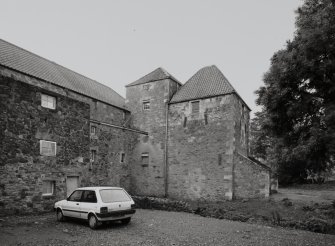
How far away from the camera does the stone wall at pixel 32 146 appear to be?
492 inches

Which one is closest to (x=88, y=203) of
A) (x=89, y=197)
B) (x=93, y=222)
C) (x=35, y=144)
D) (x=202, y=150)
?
(x=89, y=197)

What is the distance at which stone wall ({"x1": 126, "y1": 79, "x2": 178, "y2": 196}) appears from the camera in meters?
23.2

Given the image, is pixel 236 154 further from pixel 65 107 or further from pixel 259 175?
pixel 65 107

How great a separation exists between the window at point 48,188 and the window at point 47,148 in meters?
1.42

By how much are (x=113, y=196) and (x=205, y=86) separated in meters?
14.3

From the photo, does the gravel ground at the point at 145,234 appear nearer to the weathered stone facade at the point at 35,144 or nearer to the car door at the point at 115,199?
the car door at the point at 115,199

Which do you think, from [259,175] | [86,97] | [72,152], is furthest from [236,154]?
[86,97]

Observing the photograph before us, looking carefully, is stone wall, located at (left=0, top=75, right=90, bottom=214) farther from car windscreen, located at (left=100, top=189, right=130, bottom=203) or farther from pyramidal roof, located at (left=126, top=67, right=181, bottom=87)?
pyramidal roof, located at (left=126, top=67, right=181, bottom=87)

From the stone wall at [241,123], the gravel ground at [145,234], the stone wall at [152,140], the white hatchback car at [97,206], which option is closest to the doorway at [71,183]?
the gravel ground at [145,234]

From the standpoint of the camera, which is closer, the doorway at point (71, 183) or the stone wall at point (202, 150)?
the doorway at point (71, 183)

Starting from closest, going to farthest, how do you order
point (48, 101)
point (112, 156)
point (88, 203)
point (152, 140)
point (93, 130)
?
point (88, 203) < point (48, 101) < point (93, 130) < point (112, 156) < point (152, 140)

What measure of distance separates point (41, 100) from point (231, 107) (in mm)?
12775

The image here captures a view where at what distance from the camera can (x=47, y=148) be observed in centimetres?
1438

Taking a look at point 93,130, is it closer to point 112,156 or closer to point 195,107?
point 112,156
